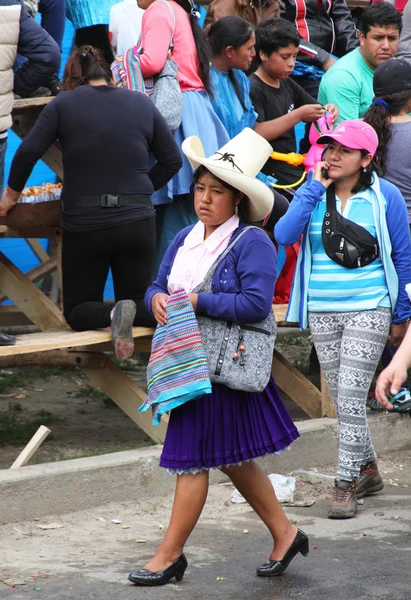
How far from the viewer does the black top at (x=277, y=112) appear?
701 centimetres

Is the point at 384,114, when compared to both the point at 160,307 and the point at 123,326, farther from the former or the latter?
the point at 160,307

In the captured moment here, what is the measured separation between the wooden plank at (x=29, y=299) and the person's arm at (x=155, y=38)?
4.89ft

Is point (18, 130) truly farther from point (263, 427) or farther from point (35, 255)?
point (263, 427)

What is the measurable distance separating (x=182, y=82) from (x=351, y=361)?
2339 mm

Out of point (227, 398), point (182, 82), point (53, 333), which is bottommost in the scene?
point (53, 333)

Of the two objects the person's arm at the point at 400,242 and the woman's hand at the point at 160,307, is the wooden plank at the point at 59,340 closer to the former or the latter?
the woman's hand at the point at 160,307

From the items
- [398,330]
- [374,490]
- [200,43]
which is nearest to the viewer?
[398,330]

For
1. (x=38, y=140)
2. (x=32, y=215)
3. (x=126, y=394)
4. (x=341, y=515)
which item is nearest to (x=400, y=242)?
(x=341, y=515)

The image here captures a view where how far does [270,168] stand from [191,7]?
3.88 ft

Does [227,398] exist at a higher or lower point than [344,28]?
lower

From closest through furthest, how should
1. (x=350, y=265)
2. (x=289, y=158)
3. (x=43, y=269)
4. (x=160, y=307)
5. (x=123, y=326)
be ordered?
(x=160, y=307) → (x=350, y=265) → (x=123, y=326) → (x=289, y=158) → (x=43, y=269)

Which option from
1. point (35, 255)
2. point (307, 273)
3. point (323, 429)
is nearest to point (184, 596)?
point (307, 273)

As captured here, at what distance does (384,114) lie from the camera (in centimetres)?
610

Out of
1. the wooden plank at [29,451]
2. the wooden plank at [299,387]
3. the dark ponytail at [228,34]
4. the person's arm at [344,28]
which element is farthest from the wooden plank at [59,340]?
the person's arm at [344,28]
